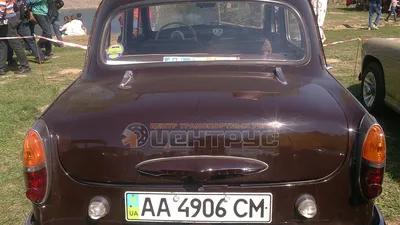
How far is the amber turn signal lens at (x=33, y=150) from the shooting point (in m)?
2.29

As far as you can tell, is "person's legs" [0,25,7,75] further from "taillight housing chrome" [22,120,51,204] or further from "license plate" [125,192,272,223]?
"license plate" [125,192,272,223]

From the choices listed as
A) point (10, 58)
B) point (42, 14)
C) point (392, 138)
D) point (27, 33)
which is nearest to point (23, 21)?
point (27, 33)

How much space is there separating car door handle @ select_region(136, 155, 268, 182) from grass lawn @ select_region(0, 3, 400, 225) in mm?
2009

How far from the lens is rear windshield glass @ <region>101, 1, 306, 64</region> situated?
10.6ft

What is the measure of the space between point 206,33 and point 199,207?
1697 millimetres

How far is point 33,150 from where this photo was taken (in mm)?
2309

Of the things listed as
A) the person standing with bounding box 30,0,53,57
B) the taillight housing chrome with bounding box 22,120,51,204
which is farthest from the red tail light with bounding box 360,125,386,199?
the person standing with bounding box 30,0,53,57

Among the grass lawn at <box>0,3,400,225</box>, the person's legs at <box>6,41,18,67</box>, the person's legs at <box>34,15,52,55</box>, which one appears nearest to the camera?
the grass lawn at <box>0,3,400,225</box>

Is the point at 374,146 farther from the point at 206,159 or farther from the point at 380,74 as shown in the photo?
the point at 380,74

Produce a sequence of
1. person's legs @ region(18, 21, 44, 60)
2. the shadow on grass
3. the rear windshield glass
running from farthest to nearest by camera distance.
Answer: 1. person's legs @ region(18, 21, 44, 60)
2. the shadow on grass
3. the rear windshield glass

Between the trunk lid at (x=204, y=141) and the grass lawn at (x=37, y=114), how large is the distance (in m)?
1.84

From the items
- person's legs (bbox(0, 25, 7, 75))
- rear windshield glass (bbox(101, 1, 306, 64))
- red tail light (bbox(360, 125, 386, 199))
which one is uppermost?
rear windshield glass (bbox(101, 1, 306, 64))

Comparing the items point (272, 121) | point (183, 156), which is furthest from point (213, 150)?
point (272, 121)

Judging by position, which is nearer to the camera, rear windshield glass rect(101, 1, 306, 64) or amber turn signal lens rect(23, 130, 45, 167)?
amber turn signal lens rect(23, 130, 45, 167)
